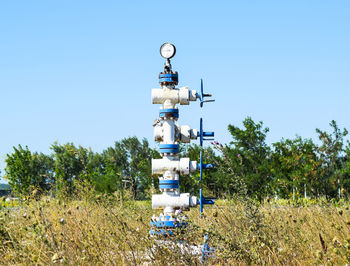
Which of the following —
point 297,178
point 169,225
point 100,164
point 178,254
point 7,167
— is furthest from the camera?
point 100,164

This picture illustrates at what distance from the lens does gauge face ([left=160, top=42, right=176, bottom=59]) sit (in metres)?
6.07

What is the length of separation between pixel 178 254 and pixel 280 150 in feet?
51.9

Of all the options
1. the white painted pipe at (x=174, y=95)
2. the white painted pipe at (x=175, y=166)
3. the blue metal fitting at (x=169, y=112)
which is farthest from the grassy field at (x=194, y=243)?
the white painted pipe at (x=174, y=95)

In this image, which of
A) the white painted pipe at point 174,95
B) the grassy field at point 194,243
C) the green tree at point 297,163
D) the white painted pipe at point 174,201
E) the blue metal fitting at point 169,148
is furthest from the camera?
the green tree at point 297,163

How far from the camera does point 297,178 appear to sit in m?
17.0

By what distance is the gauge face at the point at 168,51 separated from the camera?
6.07m

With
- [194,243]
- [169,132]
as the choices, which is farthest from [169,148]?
[194,243]

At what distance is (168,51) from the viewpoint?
19.9 ft

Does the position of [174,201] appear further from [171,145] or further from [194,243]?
[194,243]

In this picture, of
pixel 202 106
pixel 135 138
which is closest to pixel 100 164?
pixel 135 138

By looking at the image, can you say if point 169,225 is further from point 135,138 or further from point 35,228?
point 135,138

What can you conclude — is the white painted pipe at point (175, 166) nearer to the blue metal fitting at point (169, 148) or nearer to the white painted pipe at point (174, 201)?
the blue metal fitting at point (169, 148)

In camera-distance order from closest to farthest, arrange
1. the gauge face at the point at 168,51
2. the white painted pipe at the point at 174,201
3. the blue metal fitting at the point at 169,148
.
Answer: the white painted pipe at the point at 174,201, the blue metal fitting at the point at 169,148, the gauge face at the point at 168,51

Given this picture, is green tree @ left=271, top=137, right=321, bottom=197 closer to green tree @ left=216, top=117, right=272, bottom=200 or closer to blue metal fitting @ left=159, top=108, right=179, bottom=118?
green tree @ left=216, top=117, right=272, bottom=200
